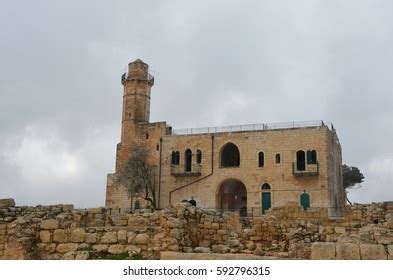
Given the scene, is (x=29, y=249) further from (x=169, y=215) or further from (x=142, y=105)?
(x=142, y=105)

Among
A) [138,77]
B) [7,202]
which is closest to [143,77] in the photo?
[138,77]

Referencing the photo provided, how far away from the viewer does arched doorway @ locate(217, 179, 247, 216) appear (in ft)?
135

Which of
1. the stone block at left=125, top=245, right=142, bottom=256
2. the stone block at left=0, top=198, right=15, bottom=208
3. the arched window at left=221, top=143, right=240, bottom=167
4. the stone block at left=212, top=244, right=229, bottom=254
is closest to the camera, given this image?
the stone block at left=125, top=245, right=142, bottom=256

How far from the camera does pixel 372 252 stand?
5988mm

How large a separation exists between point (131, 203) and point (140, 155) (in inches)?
168

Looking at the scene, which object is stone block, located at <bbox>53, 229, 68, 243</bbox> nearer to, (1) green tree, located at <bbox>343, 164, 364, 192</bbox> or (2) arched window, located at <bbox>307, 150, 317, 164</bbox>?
(2) arched window, located at <bbox>307, 150, 317, 164</bbox>

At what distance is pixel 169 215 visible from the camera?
8.80 meters

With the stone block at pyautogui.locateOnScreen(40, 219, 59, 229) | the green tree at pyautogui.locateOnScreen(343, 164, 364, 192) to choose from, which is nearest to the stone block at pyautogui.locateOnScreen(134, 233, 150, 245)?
the stone block at pyautogui.locateOnScreen(40, 219, 59, 229)

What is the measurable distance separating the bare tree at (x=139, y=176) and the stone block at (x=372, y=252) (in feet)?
117

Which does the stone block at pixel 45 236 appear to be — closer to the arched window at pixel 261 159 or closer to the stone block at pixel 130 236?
the stone block at pixel 130 236


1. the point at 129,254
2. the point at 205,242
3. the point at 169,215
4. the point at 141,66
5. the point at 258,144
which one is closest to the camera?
the point at 129,254

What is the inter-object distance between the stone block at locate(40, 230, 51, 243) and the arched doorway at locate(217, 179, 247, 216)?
32519 millimetres

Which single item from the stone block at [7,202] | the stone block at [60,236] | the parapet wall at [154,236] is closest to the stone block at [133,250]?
the parapet wall at [154,236]
